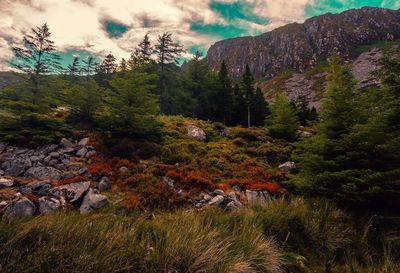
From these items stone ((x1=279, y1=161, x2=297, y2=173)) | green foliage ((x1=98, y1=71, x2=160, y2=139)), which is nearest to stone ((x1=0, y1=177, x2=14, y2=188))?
green foliage ((x1=98, y1=71, x2=160, y2=139))

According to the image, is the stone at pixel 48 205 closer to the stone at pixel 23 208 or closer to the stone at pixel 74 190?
the stone at pixel 23 208

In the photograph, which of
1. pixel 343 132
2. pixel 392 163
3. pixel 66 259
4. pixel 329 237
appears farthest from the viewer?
pixel 343 132

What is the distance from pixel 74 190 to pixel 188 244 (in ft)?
27.6

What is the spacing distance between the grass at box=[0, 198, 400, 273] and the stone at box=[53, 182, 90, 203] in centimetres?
619

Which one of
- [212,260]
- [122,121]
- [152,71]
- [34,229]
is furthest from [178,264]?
[152,71]

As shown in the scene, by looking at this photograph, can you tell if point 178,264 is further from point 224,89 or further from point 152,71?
point 224,89

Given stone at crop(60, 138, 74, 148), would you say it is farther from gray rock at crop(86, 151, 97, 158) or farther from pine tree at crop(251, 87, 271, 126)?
pine tree at crop(251, 87, 271, 126)

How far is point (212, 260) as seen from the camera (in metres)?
3.54

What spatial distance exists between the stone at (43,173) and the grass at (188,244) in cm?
843

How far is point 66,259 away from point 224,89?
3695cm

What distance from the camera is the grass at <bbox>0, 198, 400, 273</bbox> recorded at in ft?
9.59

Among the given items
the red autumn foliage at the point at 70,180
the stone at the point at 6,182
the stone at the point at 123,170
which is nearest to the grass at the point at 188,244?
the red autumn foliage at the point at 70,180

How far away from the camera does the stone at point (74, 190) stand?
32.6ft

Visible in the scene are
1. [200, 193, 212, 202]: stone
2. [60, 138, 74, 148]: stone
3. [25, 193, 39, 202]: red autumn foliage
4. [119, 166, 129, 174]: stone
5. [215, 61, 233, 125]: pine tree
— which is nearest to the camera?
[25, 193, 39, 202]: red autumn foliage
